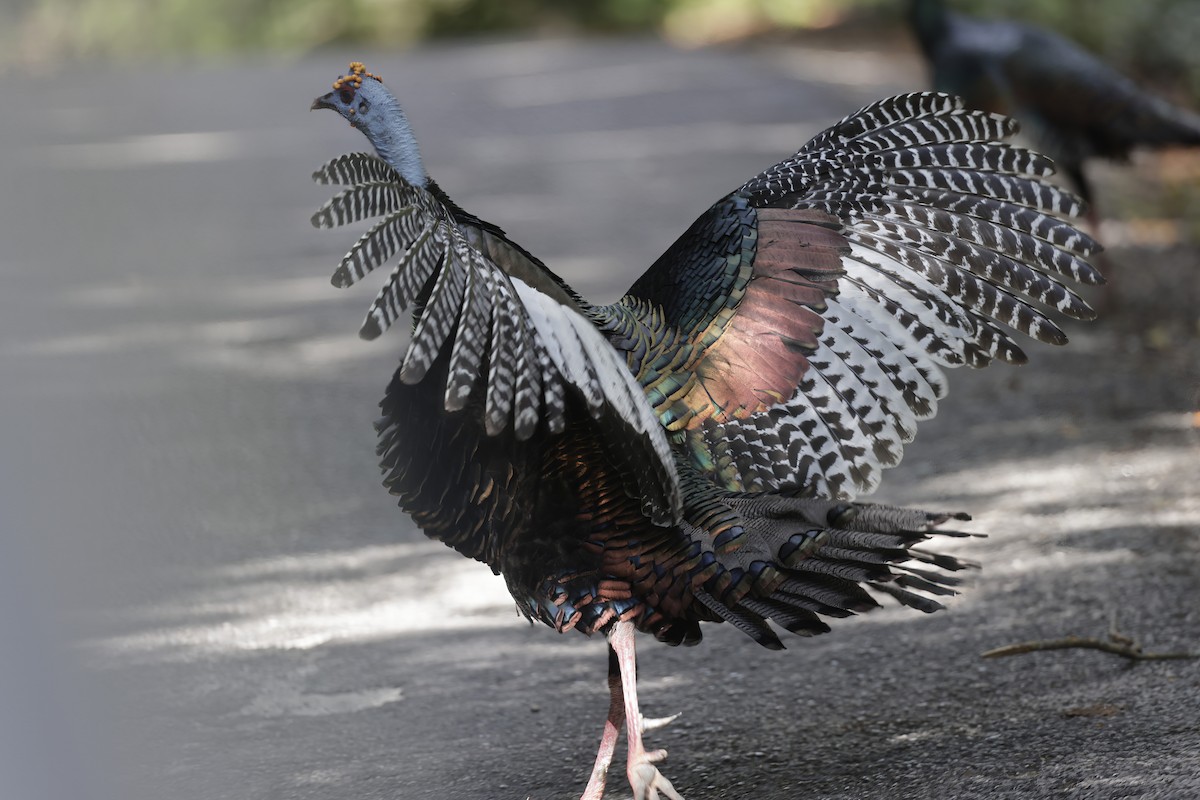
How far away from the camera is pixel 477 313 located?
9.22 ft

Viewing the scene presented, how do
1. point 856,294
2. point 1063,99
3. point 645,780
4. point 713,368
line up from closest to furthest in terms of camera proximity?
point 645,780, point 713,368, point 856,294, point 1063,99

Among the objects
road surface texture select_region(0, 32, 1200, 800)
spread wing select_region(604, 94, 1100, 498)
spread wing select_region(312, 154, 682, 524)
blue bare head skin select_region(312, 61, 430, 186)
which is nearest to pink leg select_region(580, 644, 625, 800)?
road surface texture select_region(0, 32, 1200, 800)

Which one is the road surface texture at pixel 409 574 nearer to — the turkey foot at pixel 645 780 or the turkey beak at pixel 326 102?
the turkey foot at pixel 645 780

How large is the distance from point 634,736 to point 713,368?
3.18ft

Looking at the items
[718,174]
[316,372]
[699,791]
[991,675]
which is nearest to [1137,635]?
[991,675]

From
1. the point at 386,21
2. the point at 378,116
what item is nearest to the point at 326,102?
the point at 378,116

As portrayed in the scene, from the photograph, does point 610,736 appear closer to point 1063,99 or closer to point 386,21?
point 1063,99

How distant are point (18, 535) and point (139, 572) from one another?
397 cm

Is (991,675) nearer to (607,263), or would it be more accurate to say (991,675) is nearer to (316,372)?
(316,372)

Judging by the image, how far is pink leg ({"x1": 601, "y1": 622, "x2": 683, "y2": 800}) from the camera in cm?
326

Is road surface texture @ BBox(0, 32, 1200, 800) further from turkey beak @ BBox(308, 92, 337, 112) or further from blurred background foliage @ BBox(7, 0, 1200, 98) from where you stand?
blurred background foliage @ BBox(7, 0, 1200, 98)

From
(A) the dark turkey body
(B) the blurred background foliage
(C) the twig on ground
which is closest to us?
(A) the dark turkey body

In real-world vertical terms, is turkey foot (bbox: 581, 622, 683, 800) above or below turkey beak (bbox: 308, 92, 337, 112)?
below

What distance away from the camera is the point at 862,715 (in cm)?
396
